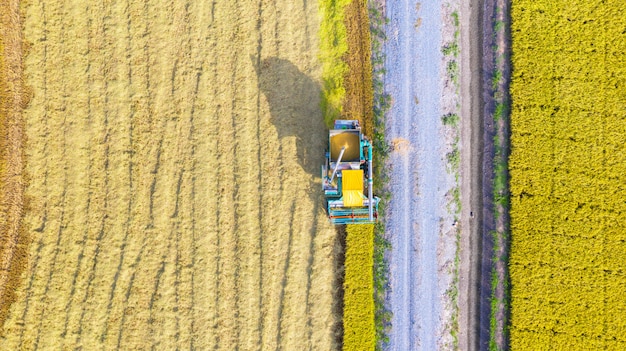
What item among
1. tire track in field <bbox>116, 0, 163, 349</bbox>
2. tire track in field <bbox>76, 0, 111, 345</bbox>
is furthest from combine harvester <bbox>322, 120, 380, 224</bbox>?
tire track in field <bbox>76, 0, 111, 345</bbox>

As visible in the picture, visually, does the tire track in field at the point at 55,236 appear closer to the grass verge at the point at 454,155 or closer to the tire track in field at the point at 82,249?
the tire track in field at the point at 82,249

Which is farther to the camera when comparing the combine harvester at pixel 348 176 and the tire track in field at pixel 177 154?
the tire track in field at pixel 177 154

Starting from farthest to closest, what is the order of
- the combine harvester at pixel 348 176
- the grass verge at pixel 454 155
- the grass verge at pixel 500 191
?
the grass verge at pixel 454 155, the grass verge at pixel 500 191, the combine harvester at pixel 348 176

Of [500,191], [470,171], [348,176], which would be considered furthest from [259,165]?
[500,191]

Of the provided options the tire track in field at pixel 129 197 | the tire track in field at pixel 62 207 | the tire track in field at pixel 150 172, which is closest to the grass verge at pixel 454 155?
the tire track in field at pixel 150 172

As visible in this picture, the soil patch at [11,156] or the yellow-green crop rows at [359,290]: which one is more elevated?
the soil patch at [11,156]

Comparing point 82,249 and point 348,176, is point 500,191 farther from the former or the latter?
point 82,249

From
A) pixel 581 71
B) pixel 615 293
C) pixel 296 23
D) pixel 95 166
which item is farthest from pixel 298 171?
pixel 615 293

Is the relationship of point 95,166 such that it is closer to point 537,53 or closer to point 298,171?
point 298,171
